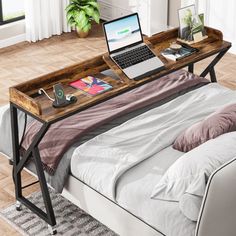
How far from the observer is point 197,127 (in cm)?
387

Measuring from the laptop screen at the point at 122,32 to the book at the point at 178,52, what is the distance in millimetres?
244

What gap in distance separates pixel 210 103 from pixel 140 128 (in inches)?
21.6

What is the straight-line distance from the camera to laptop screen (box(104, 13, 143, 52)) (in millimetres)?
4219

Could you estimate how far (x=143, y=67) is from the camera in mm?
4223

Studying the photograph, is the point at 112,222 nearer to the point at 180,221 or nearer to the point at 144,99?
the point at 180,221

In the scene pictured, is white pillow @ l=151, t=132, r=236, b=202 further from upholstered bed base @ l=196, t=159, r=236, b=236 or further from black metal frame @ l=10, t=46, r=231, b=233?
black metal frame @ l=10, t=46, r=231, b=233

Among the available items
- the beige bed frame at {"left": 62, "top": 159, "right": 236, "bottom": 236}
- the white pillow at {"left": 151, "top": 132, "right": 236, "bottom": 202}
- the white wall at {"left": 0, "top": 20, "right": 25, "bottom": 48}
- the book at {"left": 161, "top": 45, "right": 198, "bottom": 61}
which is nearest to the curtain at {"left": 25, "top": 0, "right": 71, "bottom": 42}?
the white wall at {"left": 0, "top": 20, "right": 25, "bottom": 48}

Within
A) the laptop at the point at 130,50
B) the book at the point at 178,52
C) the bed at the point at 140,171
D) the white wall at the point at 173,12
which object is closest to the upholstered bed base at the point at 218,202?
the bed at the point at 140,171

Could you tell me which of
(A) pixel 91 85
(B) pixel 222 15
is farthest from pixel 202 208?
(B) pixel 222 15

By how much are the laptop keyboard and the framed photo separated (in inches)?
16.5

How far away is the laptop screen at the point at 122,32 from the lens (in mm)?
4219

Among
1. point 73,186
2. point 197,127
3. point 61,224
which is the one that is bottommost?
point 61,224

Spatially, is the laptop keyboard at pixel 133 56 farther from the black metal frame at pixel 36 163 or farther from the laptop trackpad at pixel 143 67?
the black metal frame at pixel 36 163

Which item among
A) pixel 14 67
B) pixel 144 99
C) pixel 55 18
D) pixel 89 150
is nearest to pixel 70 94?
pixel 89 150
